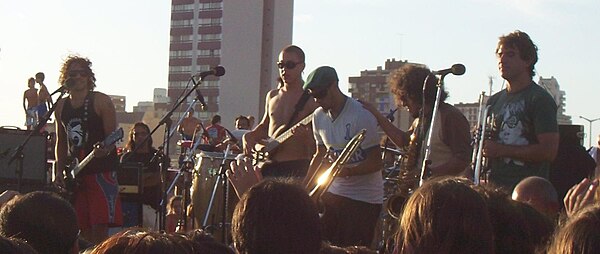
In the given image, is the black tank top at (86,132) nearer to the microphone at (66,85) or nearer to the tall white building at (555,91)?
the microphone at (66,85)

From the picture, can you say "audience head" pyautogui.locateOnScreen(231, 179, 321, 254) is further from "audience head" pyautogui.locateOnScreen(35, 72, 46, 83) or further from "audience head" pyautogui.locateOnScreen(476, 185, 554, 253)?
"audience head" pyautogui.locateOnScreen(35, 72, 46, 83)

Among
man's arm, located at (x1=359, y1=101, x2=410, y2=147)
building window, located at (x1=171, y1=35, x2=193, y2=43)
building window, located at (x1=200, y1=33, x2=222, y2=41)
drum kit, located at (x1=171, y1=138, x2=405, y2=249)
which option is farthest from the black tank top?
building window, located at (x1=171, y1=35, x2=193, y2=43)

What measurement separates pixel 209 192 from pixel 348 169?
8.40ft

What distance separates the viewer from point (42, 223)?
3793 millimetres

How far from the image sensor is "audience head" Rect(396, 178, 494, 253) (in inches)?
107

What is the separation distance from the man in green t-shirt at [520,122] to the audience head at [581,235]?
3.64 m

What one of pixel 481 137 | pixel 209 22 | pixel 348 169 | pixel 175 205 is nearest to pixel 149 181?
pixel 175 205

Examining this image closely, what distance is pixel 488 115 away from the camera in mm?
6168

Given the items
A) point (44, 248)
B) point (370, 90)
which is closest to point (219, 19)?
point (370, 90)

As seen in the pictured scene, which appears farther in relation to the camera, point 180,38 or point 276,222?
point 180,38

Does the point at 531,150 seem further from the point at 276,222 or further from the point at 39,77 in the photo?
the point at 39,77

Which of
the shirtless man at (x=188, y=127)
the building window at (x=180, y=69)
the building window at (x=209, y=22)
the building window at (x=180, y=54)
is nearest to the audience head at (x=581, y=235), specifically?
the shirtless man at (x=188, y=127)

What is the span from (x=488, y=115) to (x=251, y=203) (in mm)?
3261

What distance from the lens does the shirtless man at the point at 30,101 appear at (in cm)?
1797
